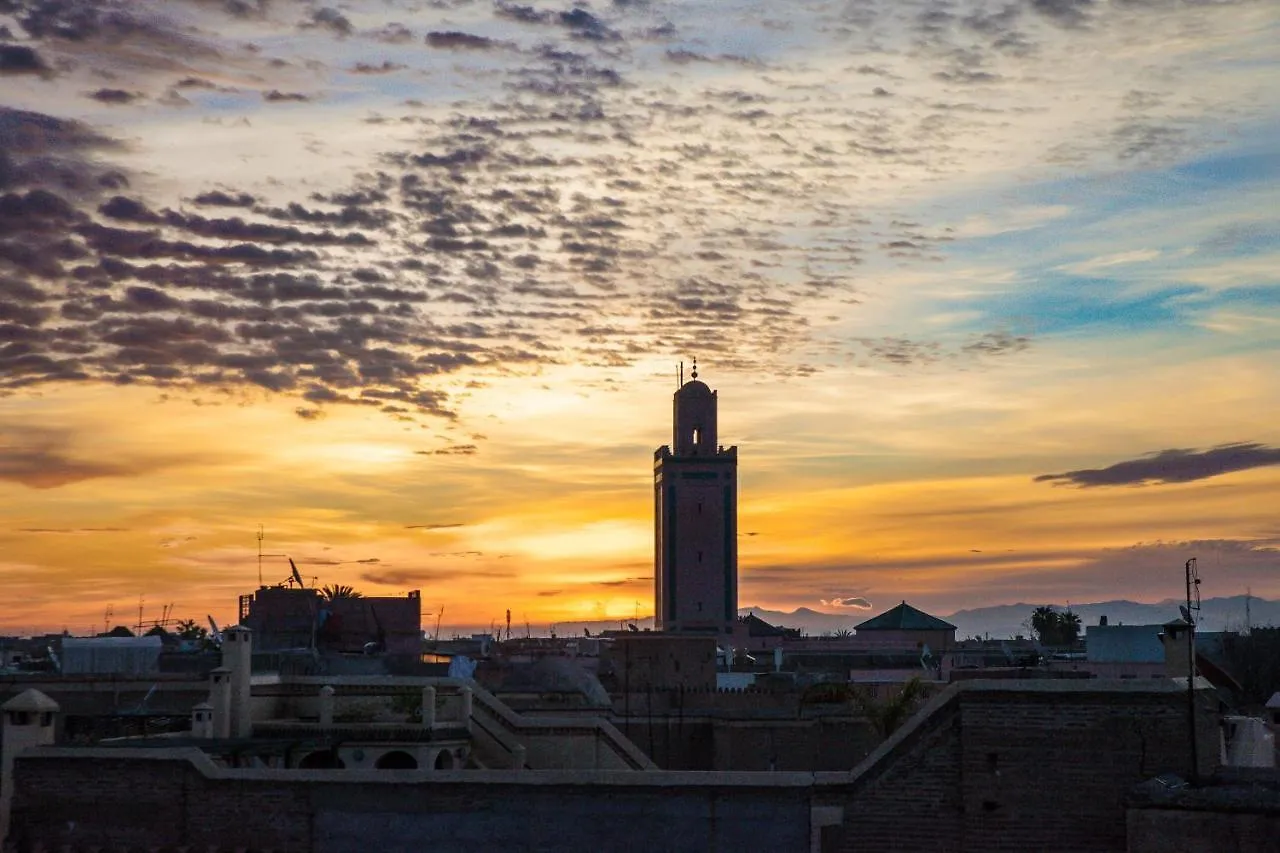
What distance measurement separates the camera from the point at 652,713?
61.7 metres

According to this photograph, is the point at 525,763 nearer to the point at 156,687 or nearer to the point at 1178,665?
the point at 156,687

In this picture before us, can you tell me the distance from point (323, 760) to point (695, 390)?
109m

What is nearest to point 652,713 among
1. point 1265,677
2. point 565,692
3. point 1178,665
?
point 565,692

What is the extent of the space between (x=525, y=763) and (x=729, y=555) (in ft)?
335

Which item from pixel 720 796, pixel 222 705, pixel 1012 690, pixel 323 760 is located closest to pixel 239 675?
pixel 222 705

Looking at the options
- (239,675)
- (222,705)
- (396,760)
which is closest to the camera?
(222,705)

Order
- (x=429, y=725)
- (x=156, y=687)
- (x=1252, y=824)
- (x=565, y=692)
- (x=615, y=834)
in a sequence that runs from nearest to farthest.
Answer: (x=1252, y=824) → (x=615, y=834) → (x=429, y=725) → (x=156, y=687) → (x=565, y=692)

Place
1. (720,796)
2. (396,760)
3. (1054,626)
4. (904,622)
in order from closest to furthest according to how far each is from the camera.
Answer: (720,796) < (396,760) < (904,622) < (1054,626)

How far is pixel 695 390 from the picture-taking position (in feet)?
481

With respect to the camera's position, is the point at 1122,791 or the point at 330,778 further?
the point at 330,778

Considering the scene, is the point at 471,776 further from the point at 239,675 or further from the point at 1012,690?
the point at 239,675

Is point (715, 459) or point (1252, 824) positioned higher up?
point (715, 459)

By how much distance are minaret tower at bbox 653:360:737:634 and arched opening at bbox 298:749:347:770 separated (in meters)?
102

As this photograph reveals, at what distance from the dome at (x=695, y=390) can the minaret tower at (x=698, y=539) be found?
14.5ft
